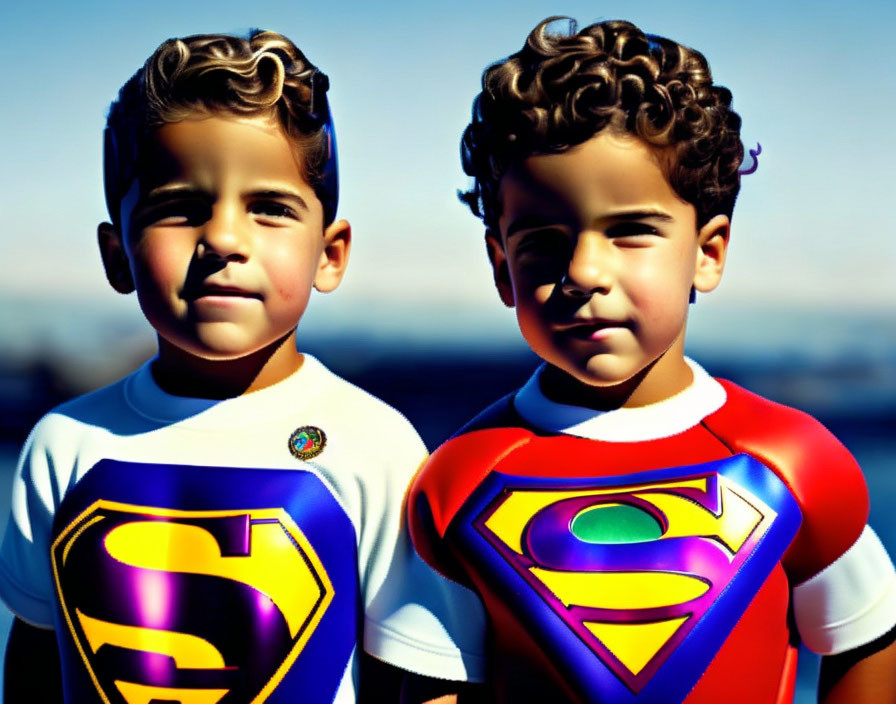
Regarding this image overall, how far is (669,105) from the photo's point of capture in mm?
1469

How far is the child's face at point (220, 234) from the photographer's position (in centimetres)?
154

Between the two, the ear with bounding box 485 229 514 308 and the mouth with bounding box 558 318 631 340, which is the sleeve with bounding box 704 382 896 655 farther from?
the ear with bounding box 485 229 514 308

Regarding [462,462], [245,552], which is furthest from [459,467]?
[245,552]

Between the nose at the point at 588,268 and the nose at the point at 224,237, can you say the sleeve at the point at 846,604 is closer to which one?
the nose at the point at 588,268

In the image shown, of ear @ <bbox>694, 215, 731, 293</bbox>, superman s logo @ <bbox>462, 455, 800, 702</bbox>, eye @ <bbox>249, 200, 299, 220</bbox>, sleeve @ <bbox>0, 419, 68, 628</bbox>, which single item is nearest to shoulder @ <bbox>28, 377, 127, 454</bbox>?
sleeve @ <bbox>0, 419, 68, 628</bbox>

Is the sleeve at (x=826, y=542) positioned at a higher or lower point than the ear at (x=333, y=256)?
lower

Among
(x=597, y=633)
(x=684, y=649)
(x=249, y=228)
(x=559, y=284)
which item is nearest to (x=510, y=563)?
(x=597, y=633)

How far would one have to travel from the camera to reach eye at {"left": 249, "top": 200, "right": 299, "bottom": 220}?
158 centimetres

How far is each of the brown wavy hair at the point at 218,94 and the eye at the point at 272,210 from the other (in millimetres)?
57

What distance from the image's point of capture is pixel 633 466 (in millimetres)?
1505

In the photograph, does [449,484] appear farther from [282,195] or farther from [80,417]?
[80,417]

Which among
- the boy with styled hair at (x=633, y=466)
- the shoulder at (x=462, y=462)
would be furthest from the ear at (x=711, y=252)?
the shoulder at (x=462, y=462)

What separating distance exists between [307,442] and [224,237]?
1.06ft

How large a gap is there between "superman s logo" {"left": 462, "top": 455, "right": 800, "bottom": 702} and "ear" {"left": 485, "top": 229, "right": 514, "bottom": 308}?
271 mm
